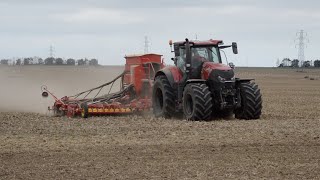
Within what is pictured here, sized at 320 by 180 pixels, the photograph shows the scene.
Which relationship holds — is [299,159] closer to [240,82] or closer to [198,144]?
[198,144]

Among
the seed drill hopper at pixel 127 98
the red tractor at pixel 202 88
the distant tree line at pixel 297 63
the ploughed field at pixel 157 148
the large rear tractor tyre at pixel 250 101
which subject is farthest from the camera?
the distant tree line at pixel 297 63

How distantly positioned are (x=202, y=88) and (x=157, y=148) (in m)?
5.07

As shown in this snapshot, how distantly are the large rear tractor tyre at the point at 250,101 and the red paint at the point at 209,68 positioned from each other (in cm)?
72

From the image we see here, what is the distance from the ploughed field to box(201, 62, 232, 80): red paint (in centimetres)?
144

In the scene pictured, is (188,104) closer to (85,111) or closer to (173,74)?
(173,74)

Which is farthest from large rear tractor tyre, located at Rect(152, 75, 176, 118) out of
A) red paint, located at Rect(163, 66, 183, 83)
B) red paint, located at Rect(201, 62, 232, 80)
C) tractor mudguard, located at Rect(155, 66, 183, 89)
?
red paint, located at Rect(201, 62, 232, 80)

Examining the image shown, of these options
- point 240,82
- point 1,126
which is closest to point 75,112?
point 1,126

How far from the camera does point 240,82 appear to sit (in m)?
16.9

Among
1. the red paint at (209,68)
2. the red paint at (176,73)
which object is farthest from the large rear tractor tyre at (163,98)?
the red paint at (209,68)

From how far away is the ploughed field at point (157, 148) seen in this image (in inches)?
361

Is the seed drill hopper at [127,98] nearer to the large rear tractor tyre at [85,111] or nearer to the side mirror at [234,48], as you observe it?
the large rear tractor tyre at [85,111]

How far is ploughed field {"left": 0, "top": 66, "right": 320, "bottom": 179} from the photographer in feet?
30.1

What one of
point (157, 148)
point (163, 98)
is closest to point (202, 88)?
point (163, 98)

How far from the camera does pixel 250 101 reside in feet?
54.3
